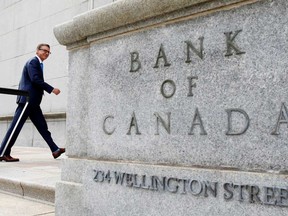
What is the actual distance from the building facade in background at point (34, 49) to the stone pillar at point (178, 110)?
6.09 metres

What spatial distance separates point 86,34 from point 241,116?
154cm

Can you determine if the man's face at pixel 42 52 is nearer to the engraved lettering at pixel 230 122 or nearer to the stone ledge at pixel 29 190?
the stone ledge at pixel 29 190

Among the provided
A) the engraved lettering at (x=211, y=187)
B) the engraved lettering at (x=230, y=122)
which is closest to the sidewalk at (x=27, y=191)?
the engraved lettering at (x=211, y=187)

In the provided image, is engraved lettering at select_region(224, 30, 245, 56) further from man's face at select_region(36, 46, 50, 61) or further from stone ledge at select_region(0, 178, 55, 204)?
man's face at select_region(36, 46, 50, 61)

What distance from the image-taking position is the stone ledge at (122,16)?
2.21m

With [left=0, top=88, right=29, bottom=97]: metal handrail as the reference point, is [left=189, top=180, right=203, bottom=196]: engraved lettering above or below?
below

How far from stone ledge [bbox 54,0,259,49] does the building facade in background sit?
584 cm

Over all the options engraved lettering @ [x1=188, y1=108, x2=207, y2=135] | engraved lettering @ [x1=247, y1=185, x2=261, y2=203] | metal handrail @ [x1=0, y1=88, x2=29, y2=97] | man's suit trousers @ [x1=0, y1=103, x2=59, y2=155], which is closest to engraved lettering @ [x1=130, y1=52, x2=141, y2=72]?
engraved lettering @ [x1=188, y1=108, x2=207, y2=135]

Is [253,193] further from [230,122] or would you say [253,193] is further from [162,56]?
[162,56]

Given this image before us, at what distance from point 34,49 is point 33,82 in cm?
529

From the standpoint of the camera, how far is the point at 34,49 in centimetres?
1074

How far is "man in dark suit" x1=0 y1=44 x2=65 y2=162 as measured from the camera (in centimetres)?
576

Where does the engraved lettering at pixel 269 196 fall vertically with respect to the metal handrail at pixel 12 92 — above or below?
below

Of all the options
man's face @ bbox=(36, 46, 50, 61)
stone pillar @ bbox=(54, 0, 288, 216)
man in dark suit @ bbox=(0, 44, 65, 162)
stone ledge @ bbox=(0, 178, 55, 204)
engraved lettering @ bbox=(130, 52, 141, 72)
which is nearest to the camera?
stone pillar @ bbox=(54, 0, 288, 216)
